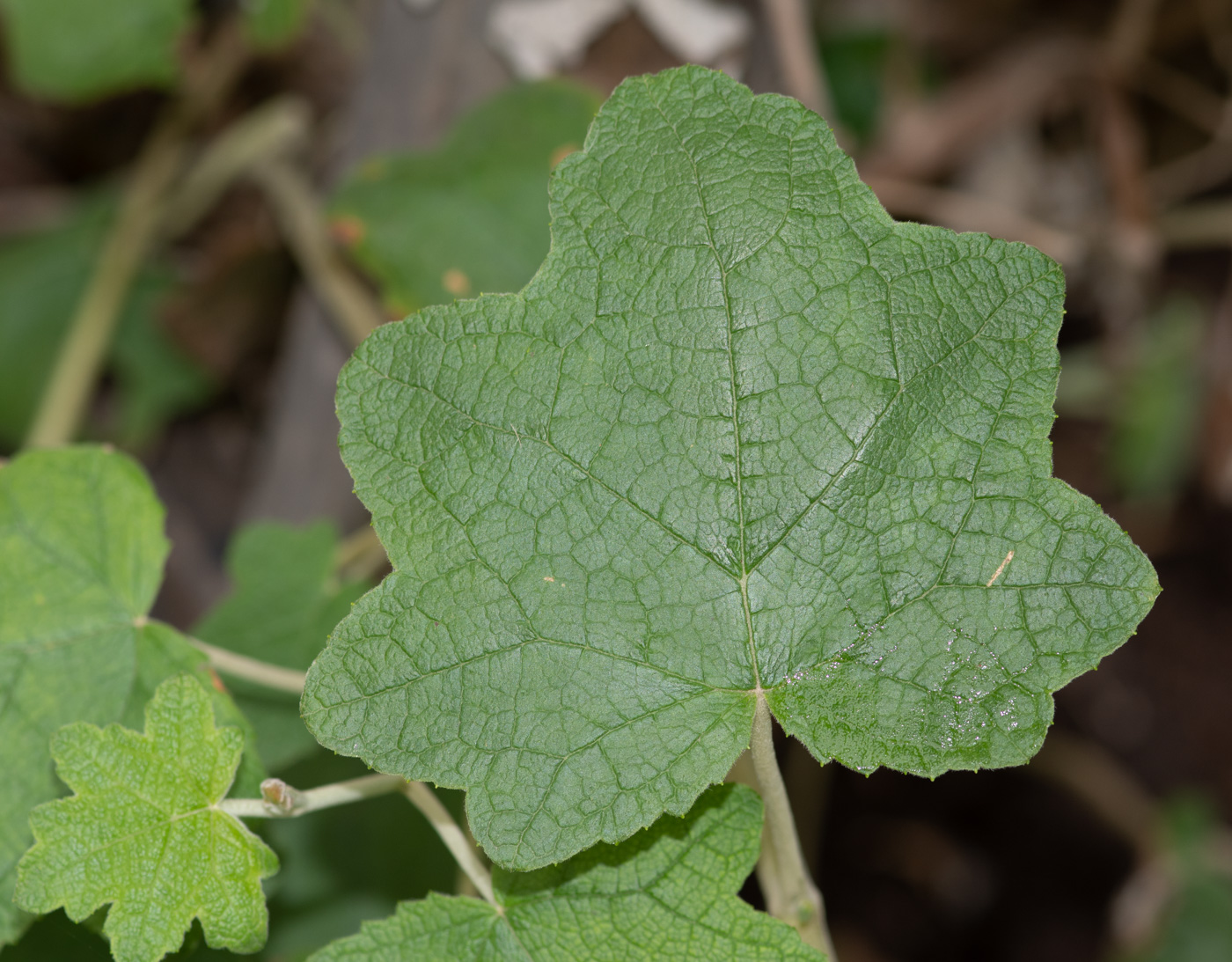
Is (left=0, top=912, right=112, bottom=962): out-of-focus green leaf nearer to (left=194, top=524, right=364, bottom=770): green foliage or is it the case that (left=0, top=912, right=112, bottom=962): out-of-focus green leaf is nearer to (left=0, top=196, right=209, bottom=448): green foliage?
(left=194, top=524, right=364, bottom=770): green foliage

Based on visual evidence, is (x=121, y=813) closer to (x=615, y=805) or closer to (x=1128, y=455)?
(x=615, y=805)

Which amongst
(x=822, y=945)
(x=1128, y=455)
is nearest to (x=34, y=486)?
(x=822, y=945)

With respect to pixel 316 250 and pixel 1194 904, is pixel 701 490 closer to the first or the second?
pixel 316 250

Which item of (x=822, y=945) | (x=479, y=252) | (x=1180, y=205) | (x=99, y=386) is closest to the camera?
(x=822, y=945)

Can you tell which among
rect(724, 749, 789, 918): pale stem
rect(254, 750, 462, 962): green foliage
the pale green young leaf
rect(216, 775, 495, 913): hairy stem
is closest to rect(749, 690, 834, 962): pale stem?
rect(724, 749, 789, 918): pale stem

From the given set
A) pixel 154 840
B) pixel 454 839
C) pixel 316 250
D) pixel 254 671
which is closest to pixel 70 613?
pixel 254 671

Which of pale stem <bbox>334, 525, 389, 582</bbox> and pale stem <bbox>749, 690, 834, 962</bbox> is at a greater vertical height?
pale stem <bbox>334, 525, 389, 582</bbox>

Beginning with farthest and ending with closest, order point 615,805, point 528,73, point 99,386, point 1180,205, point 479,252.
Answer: point 1180,205 → point 99,386 → point 528,73 → point 479,252 → point 615,805
